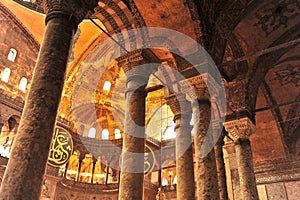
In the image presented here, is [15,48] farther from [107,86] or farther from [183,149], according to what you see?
[183,149]

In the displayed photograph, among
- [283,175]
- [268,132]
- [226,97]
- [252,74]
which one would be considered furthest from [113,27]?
[283,175]

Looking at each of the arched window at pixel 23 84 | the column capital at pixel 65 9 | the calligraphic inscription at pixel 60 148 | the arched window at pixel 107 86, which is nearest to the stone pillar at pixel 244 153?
the column capital at pixel 65 9

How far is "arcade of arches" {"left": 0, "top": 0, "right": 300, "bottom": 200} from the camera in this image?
12.8 feet

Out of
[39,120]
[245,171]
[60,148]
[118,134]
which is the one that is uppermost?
[118,134]

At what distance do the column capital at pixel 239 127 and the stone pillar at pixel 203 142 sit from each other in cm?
222

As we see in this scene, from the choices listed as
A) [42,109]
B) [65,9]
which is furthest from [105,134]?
[42,109]

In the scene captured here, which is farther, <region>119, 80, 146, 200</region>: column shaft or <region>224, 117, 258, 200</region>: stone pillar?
<region>224, 117, 258, 200</region>: stone pillar

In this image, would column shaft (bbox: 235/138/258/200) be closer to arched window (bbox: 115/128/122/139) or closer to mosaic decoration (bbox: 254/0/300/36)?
mosaic decoration (bbox: 254/0/300/36)

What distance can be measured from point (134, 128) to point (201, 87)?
72.1 inches

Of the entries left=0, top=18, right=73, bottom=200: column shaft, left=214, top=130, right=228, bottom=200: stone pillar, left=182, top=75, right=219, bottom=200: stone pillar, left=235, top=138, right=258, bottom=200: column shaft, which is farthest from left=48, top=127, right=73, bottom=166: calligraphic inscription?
left=0, top=18, right=73, bottom=200: column shaft

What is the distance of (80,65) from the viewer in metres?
14.7

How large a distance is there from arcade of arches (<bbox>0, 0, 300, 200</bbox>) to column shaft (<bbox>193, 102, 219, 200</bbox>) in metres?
0.02

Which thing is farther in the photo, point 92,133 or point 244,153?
point 92,133

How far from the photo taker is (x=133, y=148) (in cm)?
555
